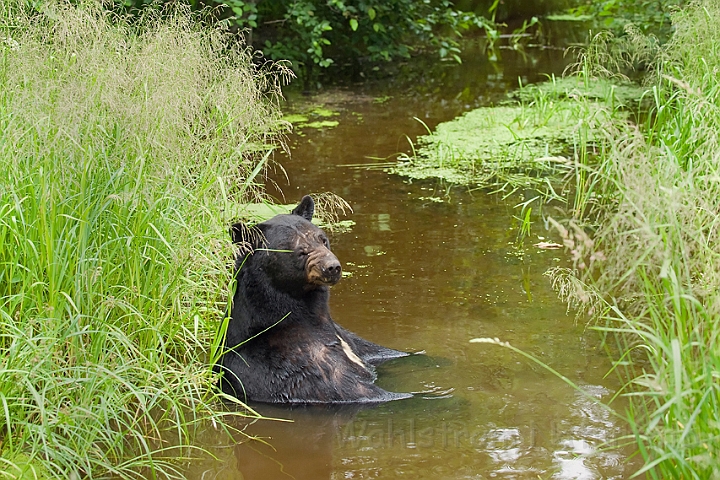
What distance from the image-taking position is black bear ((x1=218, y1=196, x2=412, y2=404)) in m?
4.59

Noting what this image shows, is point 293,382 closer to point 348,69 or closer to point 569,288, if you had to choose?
point 569,288

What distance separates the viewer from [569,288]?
5.30m

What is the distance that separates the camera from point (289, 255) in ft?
15.1

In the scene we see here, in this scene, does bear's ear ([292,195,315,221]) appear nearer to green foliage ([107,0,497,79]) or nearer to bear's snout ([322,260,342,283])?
bear's snout ([322,260,342,283])

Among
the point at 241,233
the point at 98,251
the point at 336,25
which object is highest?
the point at 336,25

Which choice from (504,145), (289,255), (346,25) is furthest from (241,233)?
(346,25)

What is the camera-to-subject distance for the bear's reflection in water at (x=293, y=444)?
12.7 feet

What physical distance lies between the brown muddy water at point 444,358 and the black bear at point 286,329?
5.5 inches

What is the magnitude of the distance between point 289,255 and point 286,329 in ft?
1.27

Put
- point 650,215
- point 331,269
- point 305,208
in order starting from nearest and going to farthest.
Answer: point 650,215 < point 331,269 < point 305,208

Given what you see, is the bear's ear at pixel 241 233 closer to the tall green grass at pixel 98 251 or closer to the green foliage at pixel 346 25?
the tall green grass at pixel 98 251

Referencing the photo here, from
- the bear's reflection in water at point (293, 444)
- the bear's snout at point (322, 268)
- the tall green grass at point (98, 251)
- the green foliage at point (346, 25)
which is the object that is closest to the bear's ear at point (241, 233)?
the tall green grass at point (98, 251)

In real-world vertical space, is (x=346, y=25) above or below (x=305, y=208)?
above

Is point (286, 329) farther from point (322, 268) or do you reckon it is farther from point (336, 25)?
point (336, 25)
